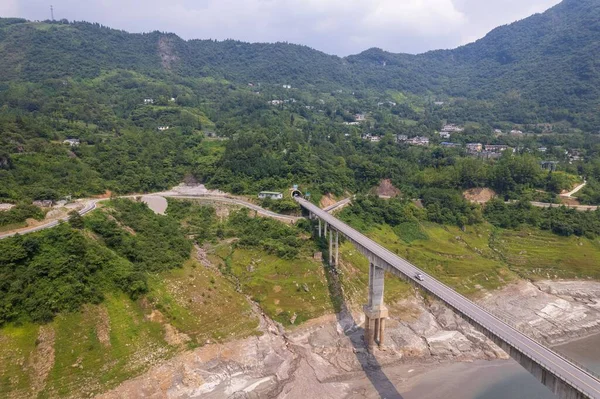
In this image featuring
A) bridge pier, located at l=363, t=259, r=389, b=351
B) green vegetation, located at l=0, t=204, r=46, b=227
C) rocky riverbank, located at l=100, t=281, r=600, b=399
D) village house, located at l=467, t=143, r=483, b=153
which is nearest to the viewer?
rocky riverbank, located at l=100, t=281, r=600, b=399

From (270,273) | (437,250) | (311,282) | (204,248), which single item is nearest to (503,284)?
(437,250)

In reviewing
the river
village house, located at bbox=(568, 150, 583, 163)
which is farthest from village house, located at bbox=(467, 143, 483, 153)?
the river

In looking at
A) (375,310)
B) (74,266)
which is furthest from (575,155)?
(74,266)

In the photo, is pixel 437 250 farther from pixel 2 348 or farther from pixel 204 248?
pixel 2 348

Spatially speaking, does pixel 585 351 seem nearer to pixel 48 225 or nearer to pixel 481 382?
pixel 481 382

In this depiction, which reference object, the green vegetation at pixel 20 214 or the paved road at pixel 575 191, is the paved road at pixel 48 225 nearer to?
the green vegetation at pixel 20 214

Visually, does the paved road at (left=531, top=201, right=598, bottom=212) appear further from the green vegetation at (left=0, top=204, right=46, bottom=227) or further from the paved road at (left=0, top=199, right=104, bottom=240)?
the green vegetation at (left=0, top=204, right=46, bottom=227)

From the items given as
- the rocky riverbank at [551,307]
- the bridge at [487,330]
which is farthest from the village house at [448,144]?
the bridge at [487,330]
